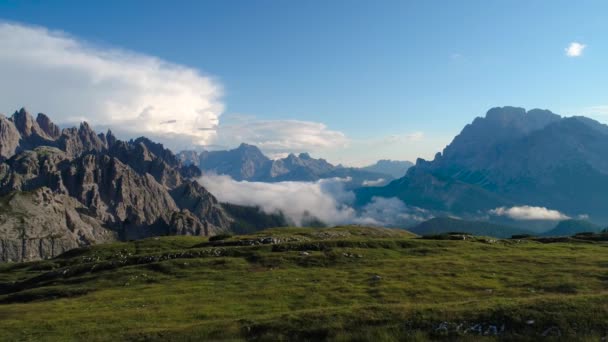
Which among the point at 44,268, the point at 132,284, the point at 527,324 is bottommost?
the point at 44,268

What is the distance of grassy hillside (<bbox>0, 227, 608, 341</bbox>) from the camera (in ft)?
96.5

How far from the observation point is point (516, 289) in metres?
46.5

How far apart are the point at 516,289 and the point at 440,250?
34531 millimetres

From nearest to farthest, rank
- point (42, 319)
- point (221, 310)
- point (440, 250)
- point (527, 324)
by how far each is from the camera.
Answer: point (527, 324)
point (221, 310)
point (42, 319)
point (440, 250)

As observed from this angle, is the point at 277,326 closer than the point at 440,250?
Yes

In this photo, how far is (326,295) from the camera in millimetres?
47719

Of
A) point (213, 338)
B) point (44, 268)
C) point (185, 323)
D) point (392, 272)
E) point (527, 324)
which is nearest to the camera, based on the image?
point (527, 324)

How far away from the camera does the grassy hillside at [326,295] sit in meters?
29.4

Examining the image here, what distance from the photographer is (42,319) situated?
46312 millimetres

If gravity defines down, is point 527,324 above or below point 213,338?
above

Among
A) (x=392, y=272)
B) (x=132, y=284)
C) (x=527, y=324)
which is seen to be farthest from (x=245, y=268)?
(x=527, y=324)

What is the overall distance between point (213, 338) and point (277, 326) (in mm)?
4991

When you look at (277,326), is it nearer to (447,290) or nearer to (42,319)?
(447,290)

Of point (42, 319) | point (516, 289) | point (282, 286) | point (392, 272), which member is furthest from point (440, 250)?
point (42, 319)
